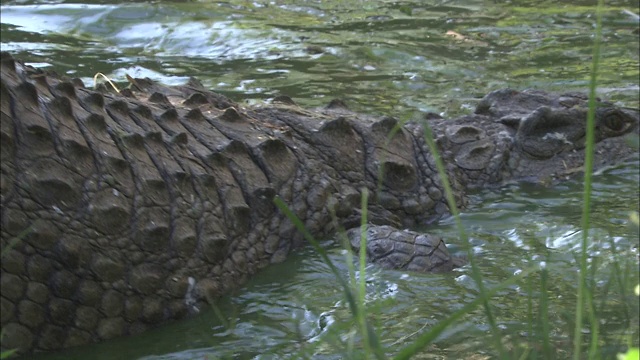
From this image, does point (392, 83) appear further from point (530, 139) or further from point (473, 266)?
point (473, 266)

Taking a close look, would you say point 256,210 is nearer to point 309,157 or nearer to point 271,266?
point 271,266

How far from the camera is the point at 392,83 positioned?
8.05m

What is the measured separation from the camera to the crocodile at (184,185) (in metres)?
3.35

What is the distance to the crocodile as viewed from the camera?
11.0 ft

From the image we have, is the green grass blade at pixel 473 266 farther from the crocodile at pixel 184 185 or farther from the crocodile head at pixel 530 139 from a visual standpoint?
the crocodile head at pixel 530 139

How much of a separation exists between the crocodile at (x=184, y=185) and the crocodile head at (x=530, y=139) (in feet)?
0.04

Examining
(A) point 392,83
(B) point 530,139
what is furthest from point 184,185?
(A) point 392,83

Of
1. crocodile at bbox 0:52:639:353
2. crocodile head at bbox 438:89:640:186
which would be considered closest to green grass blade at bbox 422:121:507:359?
crocodile at bbox 0:52:639:353

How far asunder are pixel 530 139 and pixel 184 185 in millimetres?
2828

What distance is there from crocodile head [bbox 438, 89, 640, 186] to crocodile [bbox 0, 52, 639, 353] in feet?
0.04

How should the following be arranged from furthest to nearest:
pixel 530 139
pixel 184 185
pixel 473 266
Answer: pixel 530 139, pixel 184 185, pixel 473 266

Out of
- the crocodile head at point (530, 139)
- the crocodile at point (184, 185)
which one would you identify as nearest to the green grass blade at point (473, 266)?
the crocodile at point (184, 185)

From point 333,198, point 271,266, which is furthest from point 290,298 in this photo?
point 333,198

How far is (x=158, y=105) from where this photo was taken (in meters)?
4.67
